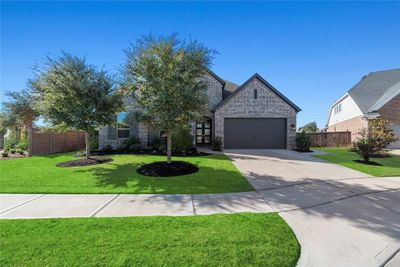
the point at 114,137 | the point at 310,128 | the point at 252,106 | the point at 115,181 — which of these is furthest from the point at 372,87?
the point at 115,181

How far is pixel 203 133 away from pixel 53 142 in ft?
37.7

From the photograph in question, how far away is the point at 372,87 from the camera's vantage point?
88.6ft

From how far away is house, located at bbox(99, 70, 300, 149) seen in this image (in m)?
16.9

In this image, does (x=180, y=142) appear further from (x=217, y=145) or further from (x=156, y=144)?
(x=217, y=145)

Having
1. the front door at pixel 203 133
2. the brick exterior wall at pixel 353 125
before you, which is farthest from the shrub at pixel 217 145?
the brick exterior wall at pixel 353 125

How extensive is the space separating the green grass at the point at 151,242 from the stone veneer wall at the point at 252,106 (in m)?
13.1

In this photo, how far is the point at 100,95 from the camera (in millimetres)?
10703

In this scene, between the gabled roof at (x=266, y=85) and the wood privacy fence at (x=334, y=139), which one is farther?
the wood privacy fence at (x=334, y=139)

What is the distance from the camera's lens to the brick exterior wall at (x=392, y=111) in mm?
21328

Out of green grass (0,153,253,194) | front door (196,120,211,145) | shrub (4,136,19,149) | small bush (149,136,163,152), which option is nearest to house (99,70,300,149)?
small bush (149,136,163,152)

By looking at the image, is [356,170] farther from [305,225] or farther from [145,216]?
[145,216]

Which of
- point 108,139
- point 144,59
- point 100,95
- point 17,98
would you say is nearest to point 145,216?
point 144,59

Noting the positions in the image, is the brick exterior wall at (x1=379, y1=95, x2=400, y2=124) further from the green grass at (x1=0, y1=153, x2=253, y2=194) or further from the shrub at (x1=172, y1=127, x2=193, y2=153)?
the green grass at (x1=0, y1=153, x2=253, y2=194)

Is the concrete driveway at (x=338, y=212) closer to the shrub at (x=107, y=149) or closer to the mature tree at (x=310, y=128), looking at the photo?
the shrub at (x=107, y=149)
